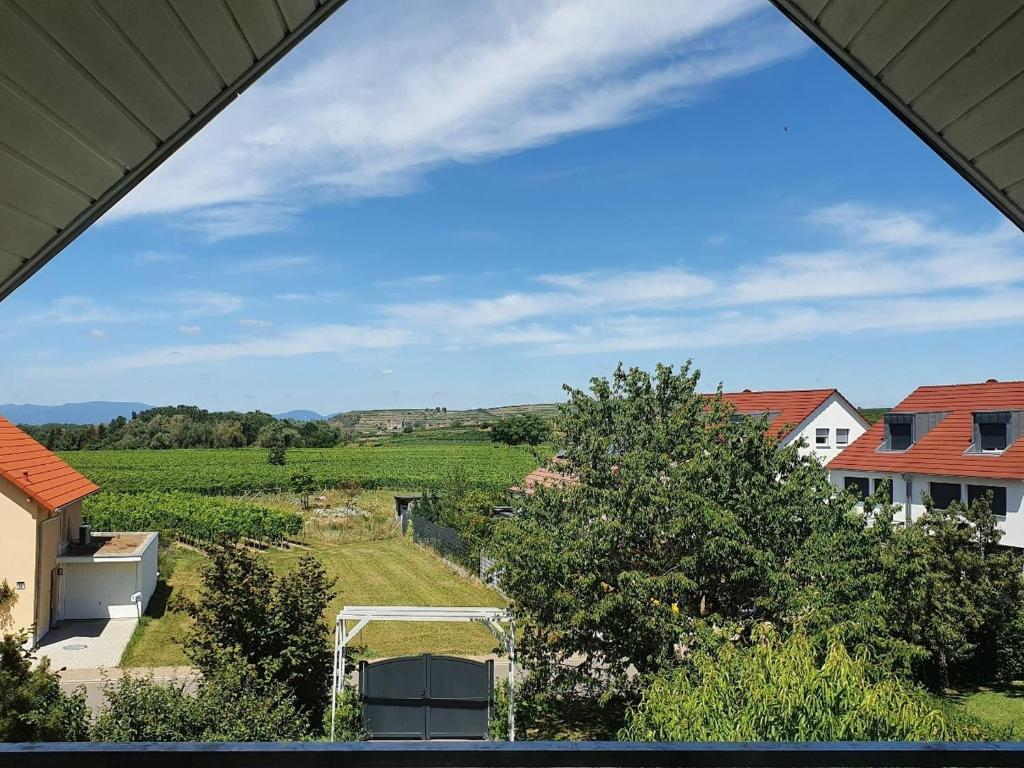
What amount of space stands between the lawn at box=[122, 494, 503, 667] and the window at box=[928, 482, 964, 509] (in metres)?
10.9

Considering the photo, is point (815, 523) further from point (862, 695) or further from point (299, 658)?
point (299, 658)

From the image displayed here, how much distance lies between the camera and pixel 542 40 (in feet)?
10.4


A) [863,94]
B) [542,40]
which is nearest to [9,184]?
[863,94]

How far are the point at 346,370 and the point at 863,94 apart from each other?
188 feet

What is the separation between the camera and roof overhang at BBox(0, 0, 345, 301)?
3.95 feet

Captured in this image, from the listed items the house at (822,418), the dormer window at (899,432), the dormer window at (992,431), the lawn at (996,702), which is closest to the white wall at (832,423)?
the house at (822,418)

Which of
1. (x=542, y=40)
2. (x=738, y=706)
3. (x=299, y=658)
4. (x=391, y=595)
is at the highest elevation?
(x=542, y=40)

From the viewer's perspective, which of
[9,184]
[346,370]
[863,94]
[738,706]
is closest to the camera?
[9,184]

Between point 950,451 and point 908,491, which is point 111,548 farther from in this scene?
point 950,451

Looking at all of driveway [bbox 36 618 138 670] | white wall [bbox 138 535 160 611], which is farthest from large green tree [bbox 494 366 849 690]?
white wall [bbox 138 535 160 611]

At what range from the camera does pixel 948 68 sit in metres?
1.44

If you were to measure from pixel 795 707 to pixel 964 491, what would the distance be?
1534 centimetres

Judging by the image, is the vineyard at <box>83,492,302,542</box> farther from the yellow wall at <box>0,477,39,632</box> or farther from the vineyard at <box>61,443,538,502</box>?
the yellow wall at <box>0,477,39,632</box>

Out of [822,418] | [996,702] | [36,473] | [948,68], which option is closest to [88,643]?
[36,473]
